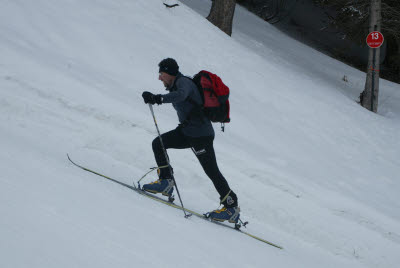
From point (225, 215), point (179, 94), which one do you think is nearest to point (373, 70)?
point (225, 215)

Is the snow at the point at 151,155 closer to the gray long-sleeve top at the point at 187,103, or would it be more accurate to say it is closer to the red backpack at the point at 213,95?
the gray long-sleeve top at the point at 187,103

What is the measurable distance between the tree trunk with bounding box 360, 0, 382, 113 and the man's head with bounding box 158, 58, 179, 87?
10004mm

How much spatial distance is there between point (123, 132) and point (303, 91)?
255 inches

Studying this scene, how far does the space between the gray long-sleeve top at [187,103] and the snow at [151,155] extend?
41.2 inches

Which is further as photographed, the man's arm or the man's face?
the man's face

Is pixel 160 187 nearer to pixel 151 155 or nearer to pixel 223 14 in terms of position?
pixel 151 155

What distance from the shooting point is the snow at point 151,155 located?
4.01m

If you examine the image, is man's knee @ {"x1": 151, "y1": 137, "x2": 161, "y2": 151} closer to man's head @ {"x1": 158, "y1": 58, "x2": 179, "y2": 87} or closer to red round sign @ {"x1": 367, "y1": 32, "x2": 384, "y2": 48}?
man's head @ {"x1": 158, "y1": 58, "x2": 179, "y2": 87}

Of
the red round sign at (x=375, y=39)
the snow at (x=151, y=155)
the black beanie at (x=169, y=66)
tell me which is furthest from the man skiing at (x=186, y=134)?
the red round sign at (x=375, y=39)

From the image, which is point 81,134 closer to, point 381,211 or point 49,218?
point 49,218

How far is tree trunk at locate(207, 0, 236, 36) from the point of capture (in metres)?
13.5

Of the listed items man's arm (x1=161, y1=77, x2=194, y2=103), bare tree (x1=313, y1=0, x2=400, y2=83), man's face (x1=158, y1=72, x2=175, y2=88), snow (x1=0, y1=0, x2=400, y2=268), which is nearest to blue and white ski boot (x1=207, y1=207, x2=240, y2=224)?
snow (x1=0, y1=0, x2=400, y2=268)

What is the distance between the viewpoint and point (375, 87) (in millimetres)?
13289

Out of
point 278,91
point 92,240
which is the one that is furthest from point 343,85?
point 92,240
